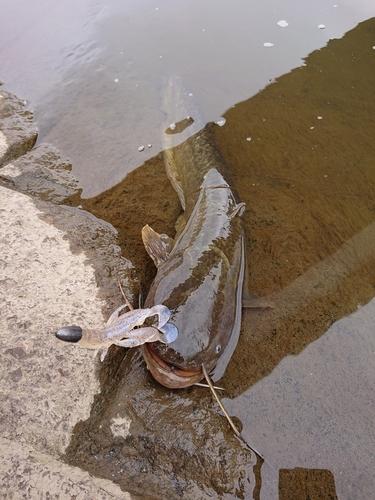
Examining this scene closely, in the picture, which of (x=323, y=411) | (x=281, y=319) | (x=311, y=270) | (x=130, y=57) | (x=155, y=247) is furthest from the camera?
(x=130, y=57)

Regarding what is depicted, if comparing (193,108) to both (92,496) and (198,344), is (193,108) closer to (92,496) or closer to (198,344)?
(198,344)

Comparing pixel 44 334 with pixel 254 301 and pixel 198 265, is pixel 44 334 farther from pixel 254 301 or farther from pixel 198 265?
pixel 254 301

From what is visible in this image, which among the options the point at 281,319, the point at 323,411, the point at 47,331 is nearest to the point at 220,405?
the point at 323,411

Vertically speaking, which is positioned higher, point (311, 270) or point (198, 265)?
point (198, 265)

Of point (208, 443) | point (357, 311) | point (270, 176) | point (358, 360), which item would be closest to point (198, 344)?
point (208, 443)

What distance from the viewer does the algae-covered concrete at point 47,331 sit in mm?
1550

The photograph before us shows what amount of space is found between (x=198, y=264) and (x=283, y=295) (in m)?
0.72

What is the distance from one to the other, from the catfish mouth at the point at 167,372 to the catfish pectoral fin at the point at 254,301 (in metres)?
0.71

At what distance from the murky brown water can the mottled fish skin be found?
0.44 ft

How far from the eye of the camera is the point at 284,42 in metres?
5.07

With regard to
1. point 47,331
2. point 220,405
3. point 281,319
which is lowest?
point 281,319

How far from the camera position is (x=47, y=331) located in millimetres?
1957

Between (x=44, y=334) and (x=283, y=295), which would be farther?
(x=283, y=295)

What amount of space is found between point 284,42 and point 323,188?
2.86 metres
